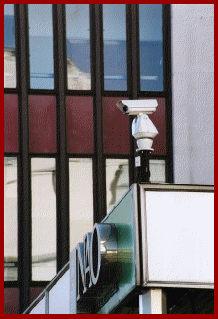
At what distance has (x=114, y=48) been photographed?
22.0m

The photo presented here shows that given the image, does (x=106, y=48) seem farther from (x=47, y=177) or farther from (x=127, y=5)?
(x=47, y=177)

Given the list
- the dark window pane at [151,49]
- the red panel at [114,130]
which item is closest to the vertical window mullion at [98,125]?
the red panel at [114,130]

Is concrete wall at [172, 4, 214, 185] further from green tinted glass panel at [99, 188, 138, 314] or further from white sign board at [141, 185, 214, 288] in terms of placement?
white sign board at [141, 185, 214, 288]

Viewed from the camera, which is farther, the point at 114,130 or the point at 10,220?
the point at 114,130

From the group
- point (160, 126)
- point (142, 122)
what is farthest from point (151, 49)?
point (142, 122)

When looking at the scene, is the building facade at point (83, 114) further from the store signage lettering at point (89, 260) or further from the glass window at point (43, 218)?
the store signage lettering at point (89, 260)

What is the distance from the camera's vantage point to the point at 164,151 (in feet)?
71.4

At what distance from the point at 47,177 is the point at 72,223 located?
1.18m

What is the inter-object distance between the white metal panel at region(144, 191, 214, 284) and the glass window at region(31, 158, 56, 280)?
407 inches

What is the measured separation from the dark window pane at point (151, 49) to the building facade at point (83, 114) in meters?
0.02

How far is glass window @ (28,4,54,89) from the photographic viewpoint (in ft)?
71.1

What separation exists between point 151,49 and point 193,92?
151 cm

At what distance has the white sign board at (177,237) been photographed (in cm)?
1058

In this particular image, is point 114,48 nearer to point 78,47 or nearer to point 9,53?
point 78,47
